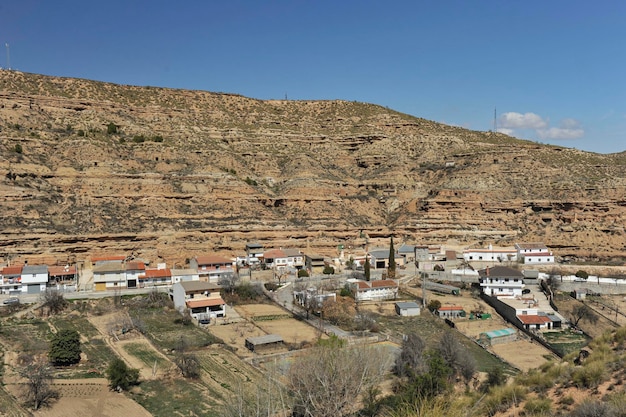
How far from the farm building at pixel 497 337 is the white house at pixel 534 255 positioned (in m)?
19.8

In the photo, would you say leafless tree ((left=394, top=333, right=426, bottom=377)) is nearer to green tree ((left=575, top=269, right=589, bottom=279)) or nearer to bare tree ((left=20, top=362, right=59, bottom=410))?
bare tree ((left=20, top=362, right=59, bottom=410))

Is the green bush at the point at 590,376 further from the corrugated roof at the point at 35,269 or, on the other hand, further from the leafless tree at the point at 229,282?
the corrugated roof at the point at 35,269

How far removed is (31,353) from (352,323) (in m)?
20.6

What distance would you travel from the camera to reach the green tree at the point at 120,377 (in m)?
24.7

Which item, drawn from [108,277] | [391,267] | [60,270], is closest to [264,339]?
[108,277]

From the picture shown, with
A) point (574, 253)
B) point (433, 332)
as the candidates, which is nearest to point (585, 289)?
point (574, 253)

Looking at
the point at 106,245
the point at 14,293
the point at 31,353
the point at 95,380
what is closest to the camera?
the point at 95,380

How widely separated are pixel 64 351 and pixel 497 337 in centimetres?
2736

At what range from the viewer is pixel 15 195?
48.9 metres

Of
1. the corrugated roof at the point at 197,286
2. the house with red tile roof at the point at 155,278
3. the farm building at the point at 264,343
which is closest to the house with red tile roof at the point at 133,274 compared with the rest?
the house with red tile roof at the point at 155,278

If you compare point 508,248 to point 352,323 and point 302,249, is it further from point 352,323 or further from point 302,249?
point 352,323

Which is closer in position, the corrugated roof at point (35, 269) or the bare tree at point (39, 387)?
the bare tree at point (39, 387)

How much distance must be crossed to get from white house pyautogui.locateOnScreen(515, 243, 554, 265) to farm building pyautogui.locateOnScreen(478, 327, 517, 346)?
19.8 metres

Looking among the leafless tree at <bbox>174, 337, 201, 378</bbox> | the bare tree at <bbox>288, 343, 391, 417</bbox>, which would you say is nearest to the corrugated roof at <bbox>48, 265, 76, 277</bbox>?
the leafless tree at <bbox>174, 337, 201, 378</bbox>
